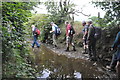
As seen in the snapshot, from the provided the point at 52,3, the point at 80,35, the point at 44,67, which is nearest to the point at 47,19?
the point at 52,3

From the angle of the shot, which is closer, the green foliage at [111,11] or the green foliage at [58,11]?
the green foliage at [111,11]

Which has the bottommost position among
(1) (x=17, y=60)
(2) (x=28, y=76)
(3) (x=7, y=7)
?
(2) (x=28, y=76)

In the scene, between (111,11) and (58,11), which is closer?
(111,11)

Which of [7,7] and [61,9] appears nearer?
[7,7]

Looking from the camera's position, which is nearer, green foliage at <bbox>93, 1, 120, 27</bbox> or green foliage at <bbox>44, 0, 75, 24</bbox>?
green foliage at <bbox>93, 1, 120, 27</bbox>

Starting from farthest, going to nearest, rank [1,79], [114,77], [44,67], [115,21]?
[115,21] → [44,67] → [114,77] → [1,79]

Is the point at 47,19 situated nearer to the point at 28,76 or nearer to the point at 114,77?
the point at 114,77

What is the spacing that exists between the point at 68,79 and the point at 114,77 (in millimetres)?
1768

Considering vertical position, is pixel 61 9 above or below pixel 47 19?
above

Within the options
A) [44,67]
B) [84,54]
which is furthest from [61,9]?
[44,67]

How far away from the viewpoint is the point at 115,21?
24.6 feet

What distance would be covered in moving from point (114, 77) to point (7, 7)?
4.39 metres

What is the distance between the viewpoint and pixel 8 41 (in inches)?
142

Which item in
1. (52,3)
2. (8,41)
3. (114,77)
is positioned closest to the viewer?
(8,41)
